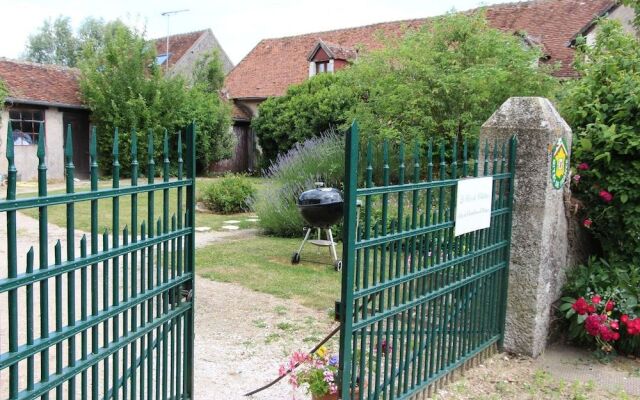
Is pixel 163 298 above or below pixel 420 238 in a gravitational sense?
below

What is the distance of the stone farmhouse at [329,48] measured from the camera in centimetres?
2080

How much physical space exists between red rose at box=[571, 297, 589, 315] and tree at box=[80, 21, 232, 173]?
55.4 feet

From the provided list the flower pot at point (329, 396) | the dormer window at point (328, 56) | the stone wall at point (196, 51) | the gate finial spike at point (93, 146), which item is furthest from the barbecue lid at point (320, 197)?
the stone wall at point (196, 51)

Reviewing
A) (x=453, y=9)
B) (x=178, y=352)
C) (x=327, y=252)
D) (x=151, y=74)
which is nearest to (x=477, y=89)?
(x=453, y=9)

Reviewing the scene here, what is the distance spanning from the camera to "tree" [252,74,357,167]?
66.2ft

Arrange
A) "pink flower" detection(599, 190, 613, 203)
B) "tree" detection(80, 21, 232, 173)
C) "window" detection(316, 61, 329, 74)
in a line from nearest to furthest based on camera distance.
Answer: "pink flower" detection(599, 190, 613, 203) < "tree" detection(80, 21, 232, 173) < "window" detection(316, 61, 329, 74)

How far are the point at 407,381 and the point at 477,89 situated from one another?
22.0 feet

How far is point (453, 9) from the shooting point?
35.1 feet

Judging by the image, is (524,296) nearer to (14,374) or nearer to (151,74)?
(14,374)

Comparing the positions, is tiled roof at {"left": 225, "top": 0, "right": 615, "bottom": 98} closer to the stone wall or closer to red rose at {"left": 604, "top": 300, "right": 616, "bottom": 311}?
the stone wall

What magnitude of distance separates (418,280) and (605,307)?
2.03 m

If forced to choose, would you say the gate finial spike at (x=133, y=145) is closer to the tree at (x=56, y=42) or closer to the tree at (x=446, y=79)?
the tree at (x=446, y=79)

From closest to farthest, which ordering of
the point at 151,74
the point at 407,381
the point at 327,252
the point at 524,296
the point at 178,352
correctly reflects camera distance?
the point at 178,352 → the point at 407,381 → the point at 524,296 → the point at 327,252 → the point at 151,74

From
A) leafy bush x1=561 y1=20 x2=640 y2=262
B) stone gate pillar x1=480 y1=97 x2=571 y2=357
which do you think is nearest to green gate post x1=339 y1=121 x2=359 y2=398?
stone gate pillar x1=480 y1=97 x2=571 y2=357
